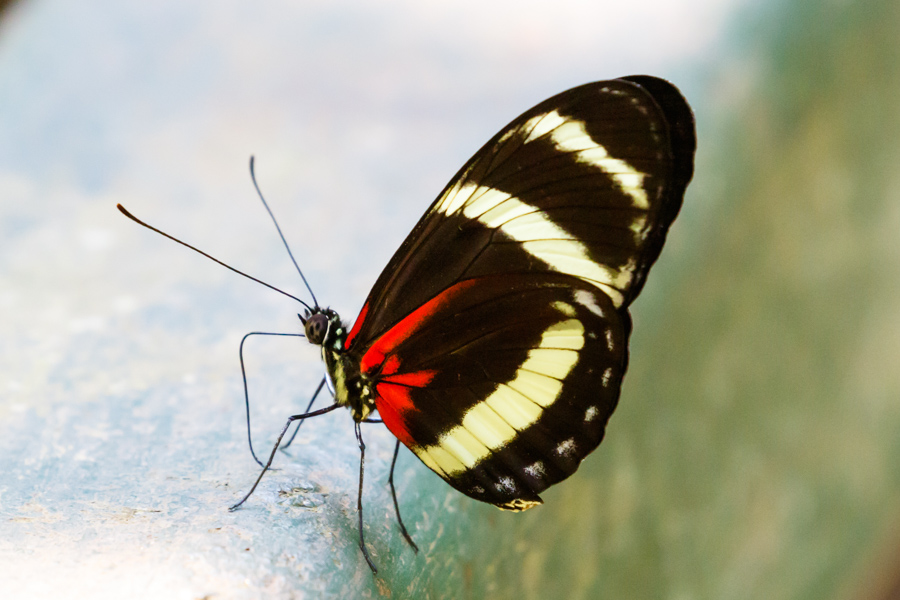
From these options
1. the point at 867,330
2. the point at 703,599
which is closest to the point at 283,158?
the point at 703,599

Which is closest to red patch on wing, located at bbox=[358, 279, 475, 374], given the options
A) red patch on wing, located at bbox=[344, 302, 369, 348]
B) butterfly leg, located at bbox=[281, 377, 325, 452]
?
red patch on wing, located at bbox=[344, 302, 369, 348]

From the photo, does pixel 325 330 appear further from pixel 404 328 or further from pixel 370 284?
pixel 370 284

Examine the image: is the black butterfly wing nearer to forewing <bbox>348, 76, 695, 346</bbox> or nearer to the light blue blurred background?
forewing <bbox>348, 76, 695, 346</bbox>

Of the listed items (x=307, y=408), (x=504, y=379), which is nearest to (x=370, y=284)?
(x=307, y=408)

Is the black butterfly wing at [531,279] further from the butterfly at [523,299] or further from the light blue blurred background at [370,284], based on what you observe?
A: the light blue blurred background at [370,284]

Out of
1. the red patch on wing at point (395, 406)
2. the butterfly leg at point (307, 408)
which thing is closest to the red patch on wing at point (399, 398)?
the red patch on wing at point (395, 406)

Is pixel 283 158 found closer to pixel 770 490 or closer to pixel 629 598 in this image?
pixel 629 598
